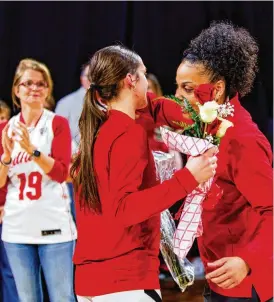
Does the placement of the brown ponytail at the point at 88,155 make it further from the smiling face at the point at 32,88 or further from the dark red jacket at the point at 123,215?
the smiling face at the point at 32,88

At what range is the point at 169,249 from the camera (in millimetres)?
1942

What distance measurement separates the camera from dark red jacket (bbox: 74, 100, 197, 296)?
5.39 ft

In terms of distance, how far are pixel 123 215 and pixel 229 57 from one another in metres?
0.62

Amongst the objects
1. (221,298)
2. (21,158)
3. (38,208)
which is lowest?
(38,208)

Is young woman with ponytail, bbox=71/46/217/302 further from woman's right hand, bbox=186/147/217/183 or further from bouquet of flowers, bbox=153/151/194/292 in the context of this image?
bouquet of flowers, bbox=153/151/194/292

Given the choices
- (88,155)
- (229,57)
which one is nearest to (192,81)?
(229,57)

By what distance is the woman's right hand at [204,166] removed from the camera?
164 centimetres

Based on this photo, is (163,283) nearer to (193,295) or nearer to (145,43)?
(193,295)

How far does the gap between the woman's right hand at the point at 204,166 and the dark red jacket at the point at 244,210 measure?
75 millimetres

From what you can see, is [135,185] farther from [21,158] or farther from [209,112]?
[21,158]

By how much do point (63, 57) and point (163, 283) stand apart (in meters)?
1.88

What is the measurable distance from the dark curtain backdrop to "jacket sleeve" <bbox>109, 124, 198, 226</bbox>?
9.64 feet

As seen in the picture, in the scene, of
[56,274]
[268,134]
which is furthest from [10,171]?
[268,134]

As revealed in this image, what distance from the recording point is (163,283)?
181 inches
